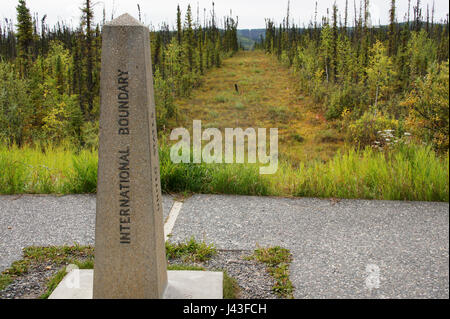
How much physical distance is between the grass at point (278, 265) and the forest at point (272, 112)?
1.76 m

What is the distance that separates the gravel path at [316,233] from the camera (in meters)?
3.29

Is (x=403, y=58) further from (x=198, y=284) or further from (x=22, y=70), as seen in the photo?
(x=198, y=284)

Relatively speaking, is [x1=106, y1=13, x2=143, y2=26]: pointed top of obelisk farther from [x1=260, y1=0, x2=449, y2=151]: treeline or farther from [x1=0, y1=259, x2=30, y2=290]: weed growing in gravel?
[x1=260, y1=0, x2=449, y2=151]: treeline

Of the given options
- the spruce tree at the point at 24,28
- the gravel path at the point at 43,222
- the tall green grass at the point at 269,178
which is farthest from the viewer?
the spruce tree at the point at 24,28

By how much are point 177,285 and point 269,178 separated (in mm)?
3346

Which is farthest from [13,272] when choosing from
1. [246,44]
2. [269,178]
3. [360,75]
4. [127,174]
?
[246,44]

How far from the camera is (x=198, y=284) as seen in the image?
10.3ft

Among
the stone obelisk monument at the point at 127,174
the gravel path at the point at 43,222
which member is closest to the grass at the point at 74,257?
the gravel path at the point at 43,222

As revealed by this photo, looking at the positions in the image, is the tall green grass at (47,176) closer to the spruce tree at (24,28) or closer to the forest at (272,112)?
the forest at (272,112)

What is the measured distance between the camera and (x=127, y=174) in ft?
8.48

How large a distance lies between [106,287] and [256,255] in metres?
1.57

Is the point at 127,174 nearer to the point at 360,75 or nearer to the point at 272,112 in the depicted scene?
the point at 272,112

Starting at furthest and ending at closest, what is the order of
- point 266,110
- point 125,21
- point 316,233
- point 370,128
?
point 266,110 < point 370,128 < point 316,233 < point 125,21

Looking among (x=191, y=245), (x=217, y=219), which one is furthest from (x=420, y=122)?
(x=191, y=245)
